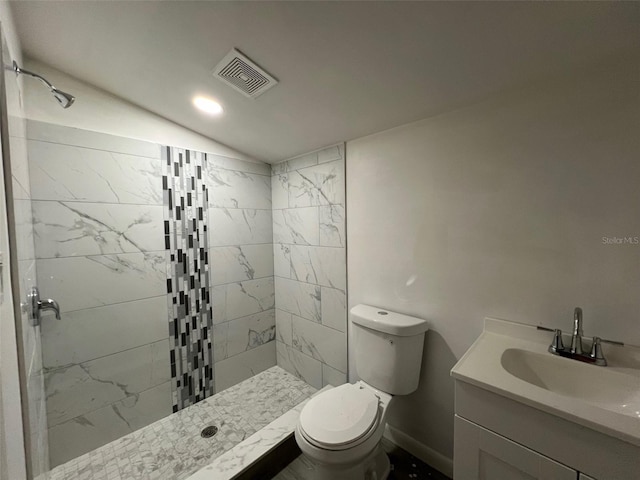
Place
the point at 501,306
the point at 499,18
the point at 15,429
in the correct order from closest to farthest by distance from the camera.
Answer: the point at 15,429, the point at 499,18, the point at 501,306

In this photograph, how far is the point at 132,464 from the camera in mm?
1437

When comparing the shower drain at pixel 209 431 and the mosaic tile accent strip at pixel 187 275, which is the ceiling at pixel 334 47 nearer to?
the mosaic tile accent strip at pixel 187 275

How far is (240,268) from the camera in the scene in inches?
84.5

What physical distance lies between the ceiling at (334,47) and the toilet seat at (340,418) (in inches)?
61.1

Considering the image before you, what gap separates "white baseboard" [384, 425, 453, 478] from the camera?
1.37m

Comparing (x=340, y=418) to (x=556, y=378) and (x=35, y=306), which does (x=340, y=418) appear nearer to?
(x=556, y=378)

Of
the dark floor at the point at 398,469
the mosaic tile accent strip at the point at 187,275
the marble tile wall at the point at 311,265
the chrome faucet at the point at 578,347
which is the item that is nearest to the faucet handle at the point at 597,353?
the chrome faucet at the point at 578,347

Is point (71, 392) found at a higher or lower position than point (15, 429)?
lower

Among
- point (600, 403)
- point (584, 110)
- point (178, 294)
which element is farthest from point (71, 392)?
point (584, 110)

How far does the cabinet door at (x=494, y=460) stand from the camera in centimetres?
74

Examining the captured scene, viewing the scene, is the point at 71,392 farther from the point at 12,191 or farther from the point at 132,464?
the point at 12,191

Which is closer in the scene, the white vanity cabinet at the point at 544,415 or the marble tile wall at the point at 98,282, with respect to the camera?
the white vanity cabinet at the point at 544,415

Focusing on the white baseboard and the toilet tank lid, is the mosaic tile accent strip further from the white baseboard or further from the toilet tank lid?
the white baseboard

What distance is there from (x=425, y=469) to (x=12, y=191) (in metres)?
2.19
